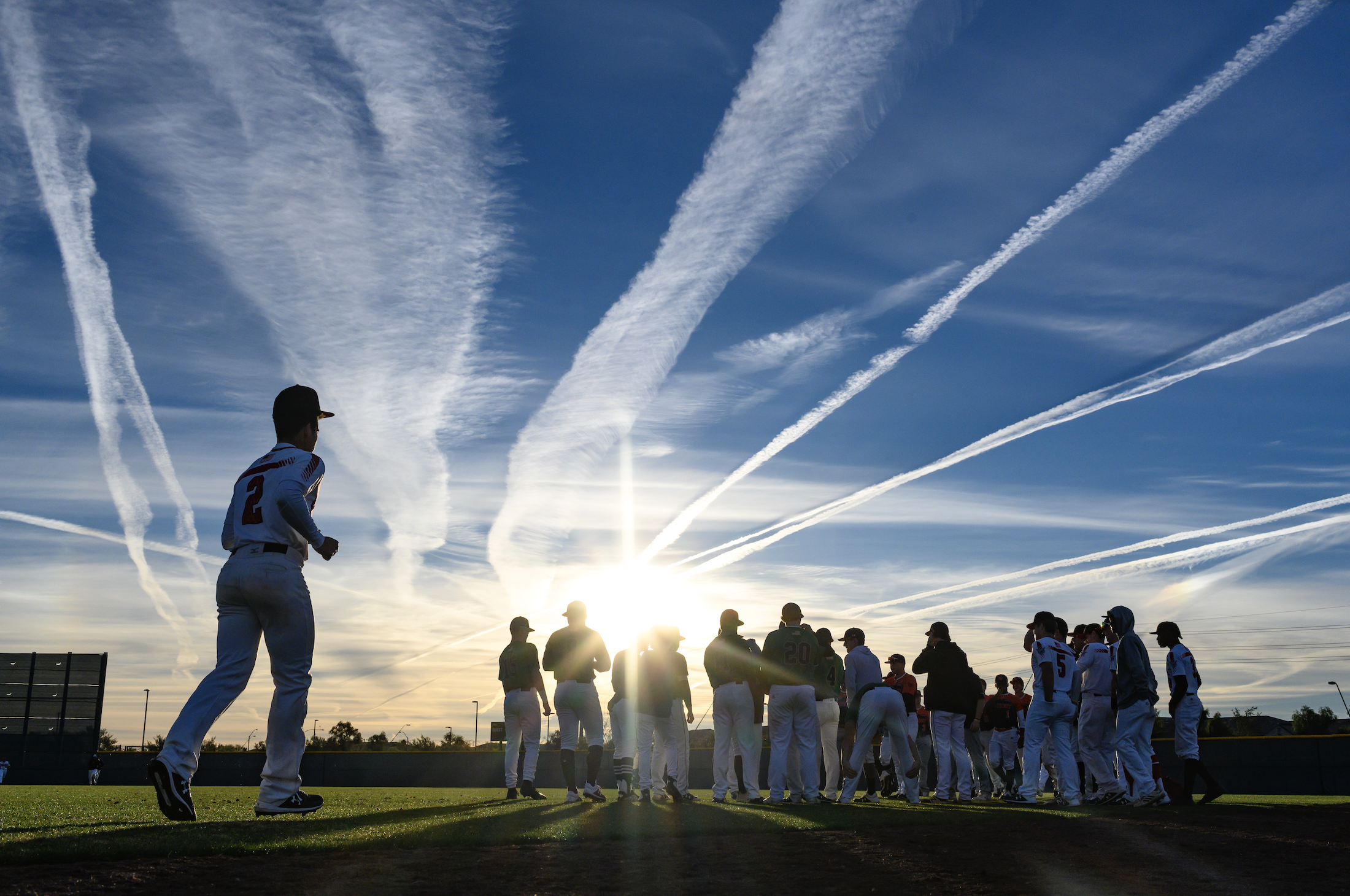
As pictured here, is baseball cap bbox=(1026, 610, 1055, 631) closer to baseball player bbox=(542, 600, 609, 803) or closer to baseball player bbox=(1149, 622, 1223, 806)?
baseball player bbox=(1149, 622, 1223, 806)

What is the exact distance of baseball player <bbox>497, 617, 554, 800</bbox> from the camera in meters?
10.7

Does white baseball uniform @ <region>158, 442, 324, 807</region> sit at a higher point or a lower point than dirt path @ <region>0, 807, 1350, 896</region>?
higher

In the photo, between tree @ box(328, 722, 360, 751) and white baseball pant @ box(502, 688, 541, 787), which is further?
tree @ box(328, 722, 360, 751)

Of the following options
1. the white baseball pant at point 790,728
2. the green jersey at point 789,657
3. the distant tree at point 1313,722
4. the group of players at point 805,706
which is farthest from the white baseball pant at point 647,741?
the distant tree at point 1313,722

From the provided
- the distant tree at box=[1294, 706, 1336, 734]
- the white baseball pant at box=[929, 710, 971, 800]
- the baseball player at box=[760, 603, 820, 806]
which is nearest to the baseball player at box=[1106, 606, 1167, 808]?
the white baseball pant at box=[929, 710, 971, 800]

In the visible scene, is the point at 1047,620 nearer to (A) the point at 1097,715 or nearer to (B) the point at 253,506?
(A) the point at 1097,715

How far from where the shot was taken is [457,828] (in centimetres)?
609

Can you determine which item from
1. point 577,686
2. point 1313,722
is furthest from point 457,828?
point 1313,722

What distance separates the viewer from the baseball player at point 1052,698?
33.6 ft

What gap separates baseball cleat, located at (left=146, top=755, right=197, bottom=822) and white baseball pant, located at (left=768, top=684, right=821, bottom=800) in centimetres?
625

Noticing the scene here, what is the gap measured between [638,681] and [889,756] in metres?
6.62

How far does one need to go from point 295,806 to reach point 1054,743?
8203 millimetres

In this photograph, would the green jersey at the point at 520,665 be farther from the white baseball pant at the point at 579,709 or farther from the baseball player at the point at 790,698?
the baseball player at the point at 790,698

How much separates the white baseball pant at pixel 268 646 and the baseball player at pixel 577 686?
444 centimetres
